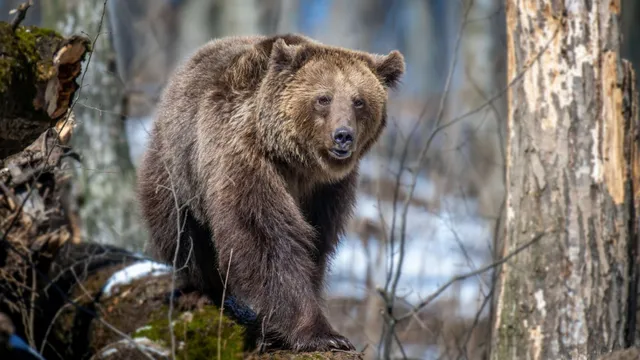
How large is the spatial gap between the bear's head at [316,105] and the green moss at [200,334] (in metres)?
1.26

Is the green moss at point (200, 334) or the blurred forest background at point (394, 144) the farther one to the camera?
the blurred forest background at point (394, 144)

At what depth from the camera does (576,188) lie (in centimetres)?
622

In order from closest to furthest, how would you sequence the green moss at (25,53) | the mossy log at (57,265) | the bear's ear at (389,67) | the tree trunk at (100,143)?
the green moss at (25,53)
the mossy log at (57,265)
the bear's ear at (389,67)
the tree trunk at (100,143)

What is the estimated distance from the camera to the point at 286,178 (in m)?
5.83

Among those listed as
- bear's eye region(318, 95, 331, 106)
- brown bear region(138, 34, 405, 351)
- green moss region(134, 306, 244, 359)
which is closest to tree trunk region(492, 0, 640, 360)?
brown bear region(138, 34, 405, 351)

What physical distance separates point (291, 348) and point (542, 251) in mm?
2195

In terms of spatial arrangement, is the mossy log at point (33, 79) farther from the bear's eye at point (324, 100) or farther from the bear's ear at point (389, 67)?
the bear's ear at point (389, 67)

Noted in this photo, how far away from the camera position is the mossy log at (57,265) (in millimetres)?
4562

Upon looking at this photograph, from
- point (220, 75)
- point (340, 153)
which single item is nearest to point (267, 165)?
point (340, 153)

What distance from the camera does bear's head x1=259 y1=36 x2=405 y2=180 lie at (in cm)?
567

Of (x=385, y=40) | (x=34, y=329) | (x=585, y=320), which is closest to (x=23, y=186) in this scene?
(x=34, y=329)

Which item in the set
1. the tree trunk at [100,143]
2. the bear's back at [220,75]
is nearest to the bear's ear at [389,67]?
the bear's back at [220,75]

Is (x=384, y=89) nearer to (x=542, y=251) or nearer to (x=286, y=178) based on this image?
(x=286, y=178)

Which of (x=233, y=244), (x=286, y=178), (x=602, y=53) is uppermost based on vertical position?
(x=602, y=53)
